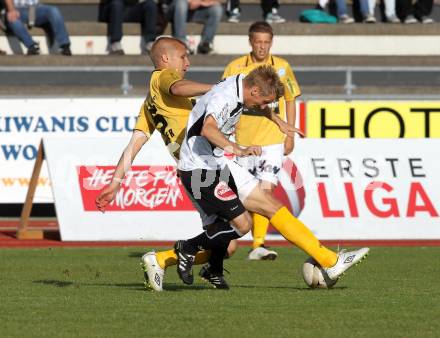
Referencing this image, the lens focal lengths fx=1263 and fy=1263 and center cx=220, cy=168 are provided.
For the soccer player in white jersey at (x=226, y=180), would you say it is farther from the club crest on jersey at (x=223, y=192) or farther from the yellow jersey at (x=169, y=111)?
the yellow jersey at (x=169, y=111)

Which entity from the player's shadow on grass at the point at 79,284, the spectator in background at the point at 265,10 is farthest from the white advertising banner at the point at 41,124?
the player's shadow on grass at the point at 79,284

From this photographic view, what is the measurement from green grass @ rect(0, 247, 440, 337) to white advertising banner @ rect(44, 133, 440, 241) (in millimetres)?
2420

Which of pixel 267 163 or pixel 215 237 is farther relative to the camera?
pixel 267 163

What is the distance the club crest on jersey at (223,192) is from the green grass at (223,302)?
0.74 metres

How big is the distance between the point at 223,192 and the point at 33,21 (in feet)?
42.1

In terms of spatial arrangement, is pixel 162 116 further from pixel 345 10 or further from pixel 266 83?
pixel 345 10

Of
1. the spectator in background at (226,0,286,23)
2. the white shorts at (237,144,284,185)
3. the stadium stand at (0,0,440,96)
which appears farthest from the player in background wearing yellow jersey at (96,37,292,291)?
the spectator in background at (226,0,286,23)

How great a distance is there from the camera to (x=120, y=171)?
1001cm

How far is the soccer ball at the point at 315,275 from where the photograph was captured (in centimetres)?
966

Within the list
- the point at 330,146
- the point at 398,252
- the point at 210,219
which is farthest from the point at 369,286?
the point at 330,146

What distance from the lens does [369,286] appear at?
10273mm

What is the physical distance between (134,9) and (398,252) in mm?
9336

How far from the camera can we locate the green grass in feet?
25.1

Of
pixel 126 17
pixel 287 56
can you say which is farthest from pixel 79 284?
pixel 287 56
